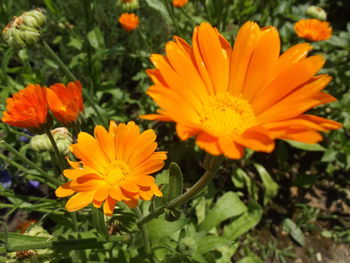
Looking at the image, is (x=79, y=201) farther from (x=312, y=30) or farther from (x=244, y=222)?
(x=312, y=30)

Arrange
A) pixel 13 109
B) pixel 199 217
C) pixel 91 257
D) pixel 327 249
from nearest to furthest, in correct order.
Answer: pixel 13 109
pixel 91 257
pixel 199 217
pixel 327 249

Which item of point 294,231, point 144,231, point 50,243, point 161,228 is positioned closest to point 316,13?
point 294,231

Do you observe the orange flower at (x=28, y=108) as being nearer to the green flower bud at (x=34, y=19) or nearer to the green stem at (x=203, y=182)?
the green flower bud at (x=34, y=19)

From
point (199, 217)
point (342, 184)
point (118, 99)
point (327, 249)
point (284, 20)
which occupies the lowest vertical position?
point (327, 249)

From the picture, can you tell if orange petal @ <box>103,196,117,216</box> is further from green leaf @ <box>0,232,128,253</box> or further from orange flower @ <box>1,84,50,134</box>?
orange flower @ <box>1,84,50,134</box>

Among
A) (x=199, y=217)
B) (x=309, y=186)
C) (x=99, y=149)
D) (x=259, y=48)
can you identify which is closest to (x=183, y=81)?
(x=259, y=48)

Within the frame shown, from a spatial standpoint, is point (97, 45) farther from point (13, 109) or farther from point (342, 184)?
point (342, 184)

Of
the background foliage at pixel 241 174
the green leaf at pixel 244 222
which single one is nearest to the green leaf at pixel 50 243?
the background foliage at pixel 241 174
